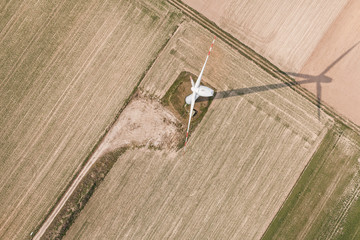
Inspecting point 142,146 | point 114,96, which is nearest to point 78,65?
point 114,96

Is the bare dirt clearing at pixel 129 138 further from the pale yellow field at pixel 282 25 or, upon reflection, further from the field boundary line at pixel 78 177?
the pale yellow field at pixel 282 25

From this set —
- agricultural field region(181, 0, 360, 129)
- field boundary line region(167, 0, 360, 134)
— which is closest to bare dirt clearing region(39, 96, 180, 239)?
field boundary line region(167, 0, 360, 134)

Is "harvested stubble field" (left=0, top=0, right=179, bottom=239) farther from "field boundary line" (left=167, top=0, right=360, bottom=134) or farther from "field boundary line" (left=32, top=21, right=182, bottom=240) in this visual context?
"field boundary line" (left=167, top=0, right=360, bottom=134)

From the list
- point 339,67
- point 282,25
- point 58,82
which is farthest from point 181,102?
point 339,67

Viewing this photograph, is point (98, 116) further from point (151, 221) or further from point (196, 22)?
point (196, 22)

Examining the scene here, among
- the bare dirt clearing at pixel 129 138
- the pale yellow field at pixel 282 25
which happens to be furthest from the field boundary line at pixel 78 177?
the pale yellow field at pixel 282 25

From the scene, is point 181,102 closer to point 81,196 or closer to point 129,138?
point 129,138
